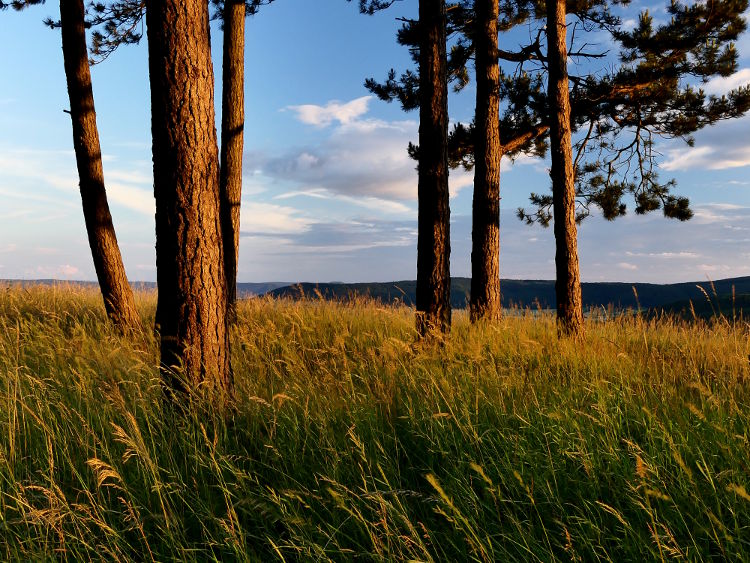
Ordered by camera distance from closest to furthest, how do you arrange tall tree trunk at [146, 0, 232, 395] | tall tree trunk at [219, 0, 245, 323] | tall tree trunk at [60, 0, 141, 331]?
tall tree trunk at [146, 0, 232, 395]
tall tree trunk at [60, 0, 141, 331]
tall tree trunk at [219, 0, 245, 323]

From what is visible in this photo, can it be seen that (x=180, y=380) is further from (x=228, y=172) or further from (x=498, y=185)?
(x=498, y=185)

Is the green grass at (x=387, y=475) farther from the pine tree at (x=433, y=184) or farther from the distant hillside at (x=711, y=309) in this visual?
the pine tree at (x=433, y=184)

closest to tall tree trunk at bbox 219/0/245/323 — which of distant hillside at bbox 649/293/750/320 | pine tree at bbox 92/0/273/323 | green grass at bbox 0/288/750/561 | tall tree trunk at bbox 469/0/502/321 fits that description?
pine tree at bbox 92/0/273/323

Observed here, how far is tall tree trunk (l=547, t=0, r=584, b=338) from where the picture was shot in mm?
8663

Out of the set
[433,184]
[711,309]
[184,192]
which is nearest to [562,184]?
[433,184]

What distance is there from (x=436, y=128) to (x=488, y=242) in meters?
2.47

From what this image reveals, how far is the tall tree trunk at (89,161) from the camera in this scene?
819cm

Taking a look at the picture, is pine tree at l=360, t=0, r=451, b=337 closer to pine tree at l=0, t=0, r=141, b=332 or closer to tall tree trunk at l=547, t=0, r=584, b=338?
tall tree trunk at l=547, t=0, r=584, b=338

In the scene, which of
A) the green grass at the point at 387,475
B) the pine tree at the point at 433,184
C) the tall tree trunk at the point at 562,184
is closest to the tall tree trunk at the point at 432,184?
the pine tree at the point at 433,184

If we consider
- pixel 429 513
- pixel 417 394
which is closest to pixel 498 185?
pixel 417 394

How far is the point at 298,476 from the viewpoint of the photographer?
3.11 metres

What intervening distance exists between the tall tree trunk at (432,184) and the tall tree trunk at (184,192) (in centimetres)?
317

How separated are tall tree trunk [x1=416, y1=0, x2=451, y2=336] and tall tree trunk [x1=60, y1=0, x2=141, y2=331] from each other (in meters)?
4.59

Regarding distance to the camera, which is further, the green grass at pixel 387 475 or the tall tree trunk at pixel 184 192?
the tall tree trunk at pixel 184 192
